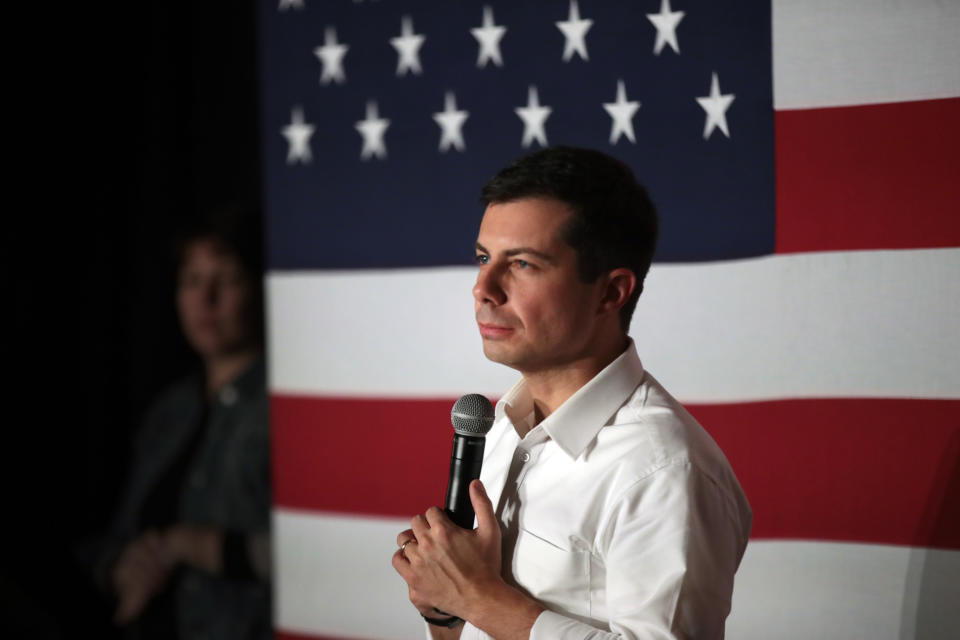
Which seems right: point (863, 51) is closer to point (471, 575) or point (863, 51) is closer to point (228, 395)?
point (471, 575)

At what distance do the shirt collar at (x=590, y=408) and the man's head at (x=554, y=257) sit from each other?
0.05 m

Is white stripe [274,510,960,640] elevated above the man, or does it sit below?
below

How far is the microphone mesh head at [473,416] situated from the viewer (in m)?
1.19

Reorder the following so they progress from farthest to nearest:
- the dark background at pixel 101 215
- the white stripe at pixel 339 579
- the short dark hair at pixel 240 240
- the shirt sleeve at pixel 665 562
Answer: the dark background at pixel 101 215, the short dark hair at pixel 240 240, the white stripe at pixel 339 579, the shirt sleeve at pixel 665 562

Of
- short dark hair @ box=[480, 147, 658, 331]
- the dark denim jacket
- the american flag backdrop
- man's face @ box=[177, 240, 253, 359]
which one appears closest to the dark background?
man's face @ box=[177, 240, 253, 359]

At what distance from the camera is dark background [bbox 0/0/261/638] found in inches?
99.3

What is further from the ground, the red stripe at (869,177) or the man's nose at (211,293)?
the red stripe at (869,177)

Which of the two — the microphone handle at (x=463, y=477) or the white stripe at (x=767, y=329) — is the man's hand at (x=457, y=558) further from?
the white stripe at (x=767, y=329)

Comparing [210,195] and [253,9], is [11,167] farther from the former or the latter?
[253,9]

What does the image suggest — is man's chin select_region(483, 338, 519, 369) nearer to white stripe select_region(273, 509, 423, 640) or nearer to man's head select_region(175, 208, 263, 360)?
white stripe select_region(273, 509, 423, 640)

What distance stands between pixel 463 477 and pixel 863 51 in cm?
92

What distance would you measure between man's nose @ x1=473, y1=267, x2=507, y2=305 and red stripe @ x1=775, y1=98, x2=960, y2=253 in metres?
0.53

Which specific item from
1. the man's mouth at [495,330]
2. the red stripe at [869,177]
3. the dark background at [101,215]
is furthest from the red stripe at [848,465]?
the dark background at [101,215]

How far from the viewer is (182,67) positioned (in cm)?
254
